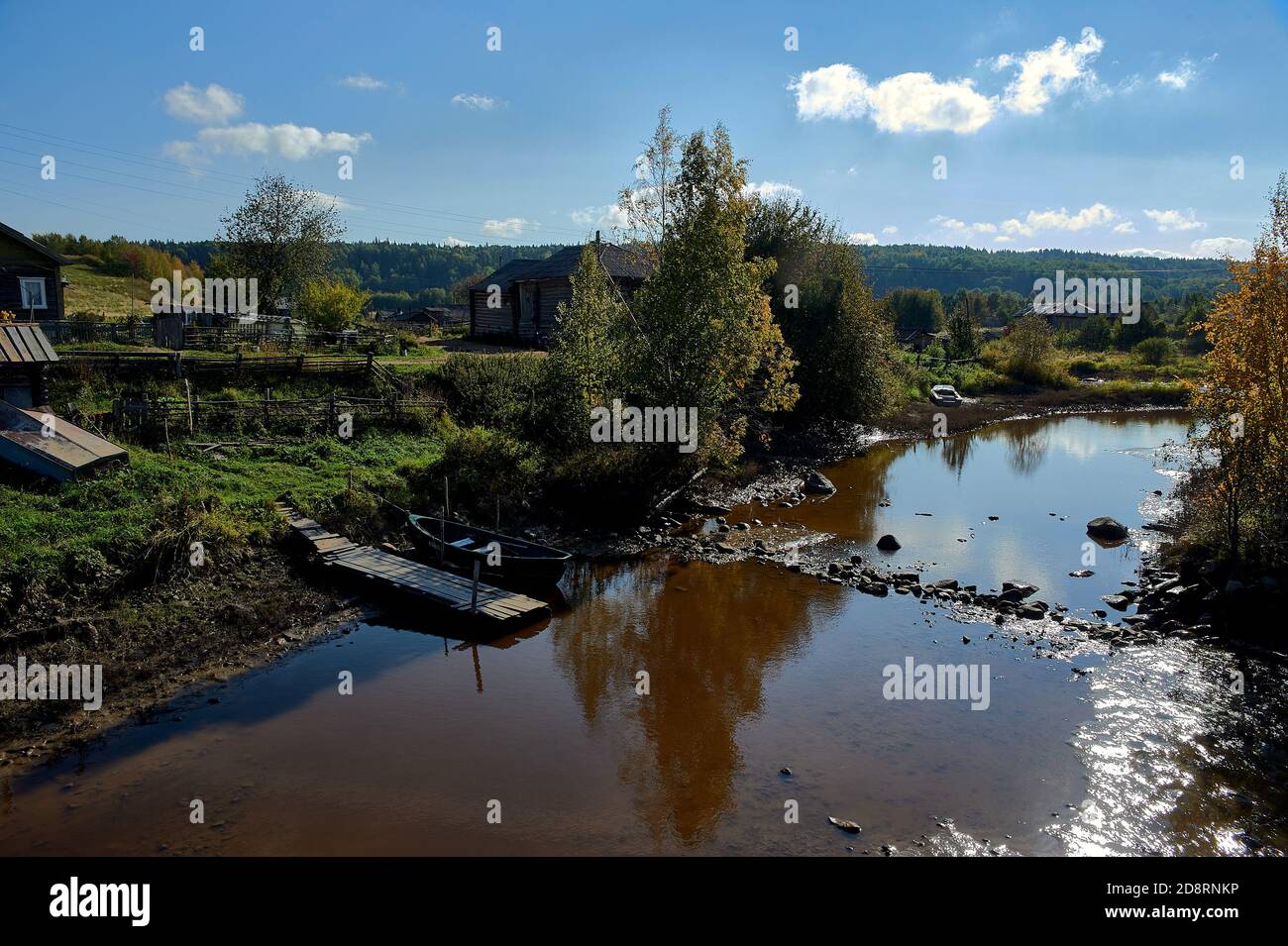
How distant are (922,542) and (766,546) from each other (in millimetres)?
4587

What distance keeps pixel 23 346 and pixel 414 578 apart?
32.4 feet

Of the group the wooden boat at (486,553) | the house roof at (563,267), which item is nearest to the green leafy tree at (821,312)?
the house roof at (563,267)

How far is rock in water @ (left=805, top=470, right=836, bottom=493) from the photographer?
1116 inches

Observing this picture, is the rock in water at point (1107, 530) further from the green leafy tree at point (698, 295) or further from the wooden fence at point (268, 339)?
the wooden fence at point (268, 339)

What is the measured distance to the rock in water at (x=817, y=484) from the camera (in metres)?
28.3

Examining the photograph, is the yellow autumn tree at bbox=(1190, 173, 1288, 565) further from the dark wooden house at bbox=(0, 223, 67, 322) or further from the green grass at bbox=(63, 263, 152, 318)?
the green grass at bbox=(63, 263, 152, 318)

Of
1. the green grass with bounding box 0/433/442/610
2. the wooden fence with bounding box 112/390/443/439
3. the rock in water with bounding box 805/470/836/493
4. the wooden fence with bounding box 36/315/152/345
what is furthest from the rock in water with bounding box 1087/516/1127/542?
the wooden fence with bounding box 36/315/152/345

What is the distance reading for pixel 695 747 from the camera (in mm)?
11609

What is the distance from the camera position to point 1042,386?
5762cm

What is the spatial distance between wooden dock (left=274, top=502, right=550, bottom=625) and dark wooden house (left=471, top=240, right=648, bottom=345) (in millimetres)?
21835
